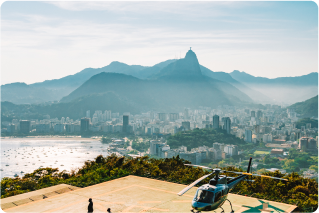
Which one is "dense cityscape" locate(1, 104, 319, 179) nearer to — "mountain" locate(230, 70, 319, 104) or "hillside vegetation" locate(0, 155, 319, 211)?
"mountain" locate(230, 70, 319, 104)

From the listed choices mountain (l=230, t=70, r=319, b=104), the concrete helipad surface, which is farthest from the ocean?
mountain (l=230, t=70, r=319, b=104)

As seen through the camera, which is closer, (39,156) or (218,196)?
(218,196)

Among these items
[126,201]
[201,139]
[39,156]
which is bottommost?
[39,156]

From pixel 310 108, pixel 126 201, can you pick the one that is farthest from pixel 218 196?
pixel 310 108

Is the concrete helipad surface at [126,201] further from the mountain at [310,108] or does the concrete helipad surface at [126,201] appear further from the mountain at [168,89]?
the mountain at [168,89]

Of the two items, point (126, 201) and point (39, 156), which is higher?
point (126, 201)

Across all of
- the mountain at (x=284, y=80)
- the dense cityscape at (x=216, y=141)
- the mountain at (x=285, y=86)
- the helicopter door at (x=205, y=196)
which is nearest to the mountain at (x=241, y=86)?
the mountain at (x=285, y=86)

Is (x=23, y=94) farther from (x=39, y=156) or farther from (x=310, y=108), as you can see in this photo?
(x=310, y=108)
